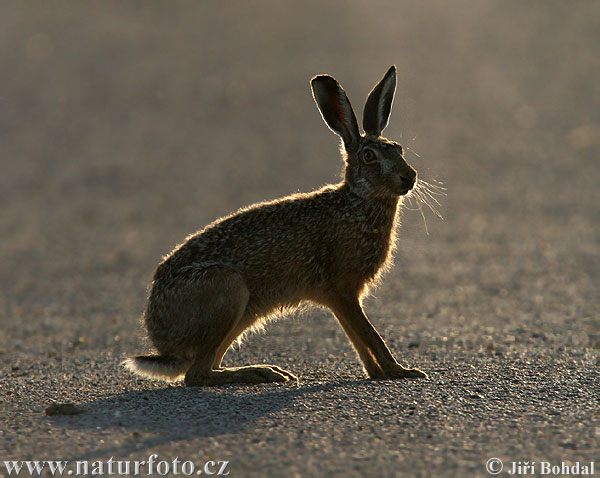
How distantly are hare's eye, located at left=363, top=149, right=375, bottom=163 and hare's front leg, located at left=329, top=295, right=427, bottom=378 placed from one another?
1093 millimetres

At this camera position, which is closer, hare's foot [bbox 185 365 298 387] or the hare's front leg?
hare's foot [bbox 185 365 298 387]

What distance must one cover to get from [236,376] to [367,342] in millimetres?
1014

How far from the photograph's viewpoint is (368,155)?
6957 millimetres

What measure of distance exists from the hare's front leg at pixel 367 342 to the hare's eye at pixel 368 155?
3.59 feet

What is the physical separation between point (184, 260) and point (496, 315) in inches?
167

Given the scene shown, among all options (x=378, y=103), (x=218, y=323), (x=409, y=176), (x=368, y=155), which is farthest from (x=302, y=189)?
(x=218, y=323)

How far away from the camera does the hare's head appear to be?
6.82 meters

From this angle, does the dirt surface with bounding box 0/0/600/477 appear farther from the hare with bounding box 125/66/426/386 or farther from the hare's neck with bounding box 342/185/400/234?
the hare's neck with bounding box 342/185/400/234

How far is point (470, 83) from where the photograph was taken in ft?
79.3

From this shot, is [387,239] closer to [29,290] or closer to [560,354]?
[560,354]

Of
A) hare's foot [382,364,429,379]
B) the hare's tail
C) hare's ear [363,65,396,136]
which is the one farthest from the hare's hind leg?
hare's ear [363,65,396,136]

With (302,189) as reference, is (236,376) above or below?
below

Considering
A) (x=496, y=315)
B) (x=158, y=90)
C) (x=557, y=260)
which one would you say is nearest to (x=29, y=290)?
(x=496, y=315)

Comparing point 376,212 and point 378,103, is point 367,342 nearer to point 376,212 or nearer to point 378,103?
point 376,212
